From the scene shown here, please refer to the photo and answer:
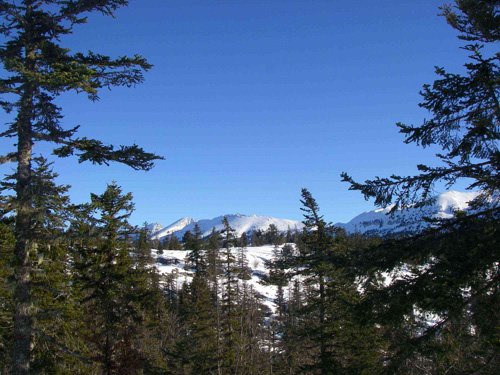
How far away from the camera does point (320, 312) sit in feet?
61.9

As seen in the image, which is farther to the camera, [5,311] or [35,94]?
[5,311]

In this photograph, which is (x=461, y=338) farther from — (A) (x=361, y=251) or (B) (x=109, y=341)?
(B) (x=109, y=341)

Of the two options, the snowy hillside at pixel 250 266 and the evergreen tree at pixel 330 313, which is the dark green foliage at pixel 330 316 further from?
the snowy hillside at pixel 250 266

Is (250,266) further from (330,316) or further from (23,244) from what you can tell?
(23,244)

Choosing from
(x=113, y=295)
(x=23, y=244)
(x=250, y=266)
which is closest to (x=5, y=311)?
(x=113, y=295)

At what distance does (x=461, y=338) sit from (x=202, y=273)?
54.1 metres

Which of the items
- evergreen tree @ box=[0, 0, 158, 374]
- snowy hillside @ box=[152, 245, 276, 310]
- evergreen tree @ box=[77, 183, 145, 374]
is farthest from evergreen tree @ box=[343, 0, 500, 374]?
snowy hillside @ box=[152, 245, 276, 310]

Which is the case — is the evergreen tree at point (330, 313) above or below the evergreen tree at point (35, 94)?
below

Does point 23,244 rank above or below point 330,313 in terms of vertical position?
above

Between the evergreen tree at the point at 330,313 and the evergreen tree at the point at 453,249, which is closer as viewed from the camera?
the evergreen tree at the point at 453,249

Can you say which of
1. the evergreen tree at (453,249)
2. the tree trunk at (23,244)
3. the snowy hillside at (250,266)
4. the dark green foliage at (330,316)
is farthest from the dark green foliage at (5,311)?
the snowy hillside at (250,266)

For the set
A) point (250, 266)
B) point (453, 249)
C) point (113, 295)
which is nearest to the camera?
point (453, 249)

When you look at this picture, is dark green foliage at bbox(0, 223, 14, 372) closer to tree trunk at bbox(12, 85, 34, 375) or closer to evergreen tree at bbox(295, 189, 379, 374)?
tree trunk at bbox(12, 85, 34, 375)

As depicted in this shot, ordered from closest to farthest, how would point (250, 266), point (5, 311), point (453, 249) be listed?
point (453, 249) → point (5, 311) → point (250, 266)
